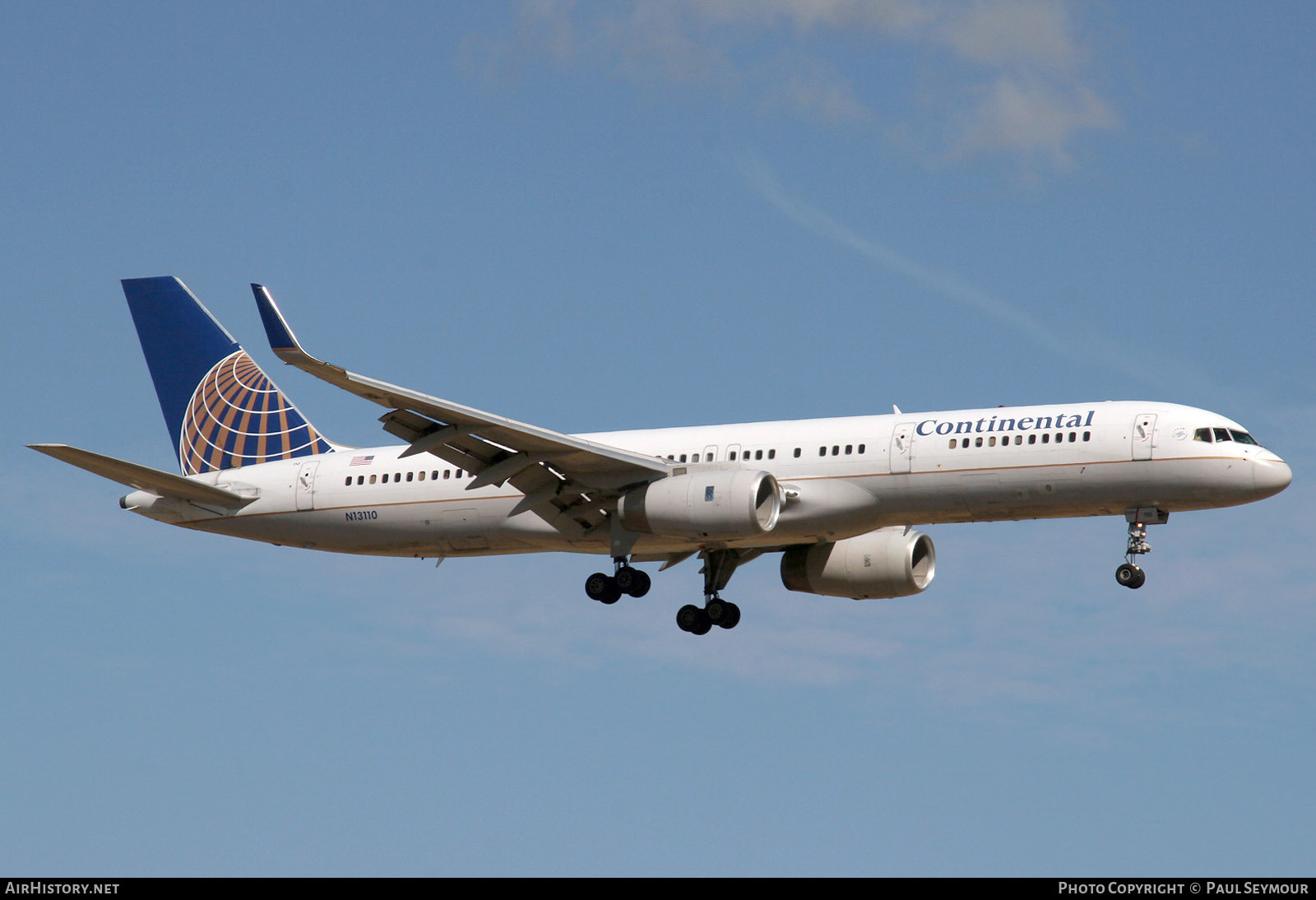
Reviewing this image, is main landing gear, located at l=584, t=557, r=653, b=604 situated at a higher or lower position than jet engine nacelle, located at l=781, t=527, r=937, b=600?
lower

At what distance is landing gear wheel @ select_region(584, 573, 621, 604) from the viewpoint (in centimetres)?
4447

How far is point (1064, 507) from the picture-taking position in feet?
134

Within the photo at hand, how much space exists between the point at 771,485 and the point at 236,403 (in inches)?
638

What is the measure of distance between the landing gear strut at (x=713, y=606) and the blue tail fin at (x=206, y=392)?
33.7ft

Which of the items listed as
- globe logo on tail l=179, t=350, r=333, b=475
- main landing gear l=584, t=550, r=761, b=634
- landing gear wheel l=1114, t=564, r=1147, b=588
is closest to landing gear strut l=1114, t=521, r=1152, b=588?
landing gear wheel l=1114, t=564, r=1147, b=588

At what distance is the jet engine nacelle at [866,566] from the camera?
1821 inches

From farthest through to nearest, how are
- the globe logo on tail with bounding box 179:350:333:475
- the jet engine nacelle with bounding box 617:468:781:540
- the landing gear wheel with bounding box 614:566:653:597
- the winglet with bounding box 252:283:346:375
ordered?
the globe logo on tail with bounding box 179:350:333:475, the landing gear wheel with bounding box 614:566:653:597, the jet engine nacelle with bounding box 617:468:781:540, the winglet with bounding box 252:283:346:375

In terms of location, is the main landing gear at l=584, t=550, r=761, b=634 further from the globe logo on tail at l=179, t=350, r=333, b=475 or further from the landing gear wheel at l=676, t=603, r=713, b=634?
the globe logo on tail at l=179, t=350, r=333, b=475

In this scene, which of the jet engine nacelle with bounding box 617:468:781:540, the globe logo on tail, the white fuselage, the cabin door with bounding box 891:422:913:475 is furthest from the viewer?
the globe logo on tail

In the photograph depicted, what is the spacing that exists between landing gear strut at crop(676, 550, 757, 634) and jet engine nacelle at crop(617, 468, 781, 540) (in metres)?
4.96

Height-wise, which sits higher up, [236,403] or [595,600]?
[236,403]

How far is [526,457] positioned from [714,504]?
447cm
